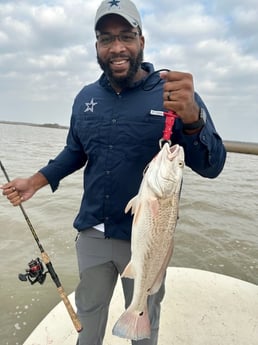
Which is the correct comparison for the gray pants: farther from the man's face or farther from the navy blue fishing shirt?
the man's face

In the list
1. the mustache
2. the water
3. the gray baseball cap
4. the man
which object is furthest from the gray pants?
the water

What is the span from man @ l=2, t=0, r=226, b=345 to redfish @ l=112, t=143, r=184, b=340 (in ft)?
1.05

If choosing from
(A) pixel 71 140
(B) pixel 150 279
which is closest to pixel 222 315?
(B) pixel 150 279

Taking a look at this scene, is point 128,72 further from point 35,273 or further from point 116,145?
point 35,273

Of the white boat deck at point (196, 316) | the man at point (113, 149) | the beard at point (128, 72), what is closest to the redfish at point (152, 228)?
the man at point (113, 149)

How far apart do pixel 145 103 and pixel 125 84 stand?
0.21 m

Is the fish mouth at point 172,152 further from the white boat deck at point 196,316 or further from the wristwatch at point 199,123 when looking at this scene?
the white boat deck at point 196,316

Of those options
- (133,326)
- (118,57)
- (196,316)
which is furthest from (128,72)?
(196,316)

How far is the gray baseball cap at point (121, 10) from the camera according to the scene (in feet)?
7.74

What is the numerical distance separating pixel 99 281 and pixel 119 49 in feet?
Result: 5.58

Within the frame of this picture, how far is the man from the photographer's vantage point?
238 cm

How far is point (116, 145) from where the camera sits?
2561mm

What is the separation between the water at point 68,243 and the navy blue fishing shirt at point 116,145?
2840 millimetres

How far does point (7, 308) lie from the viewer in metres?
5.14
